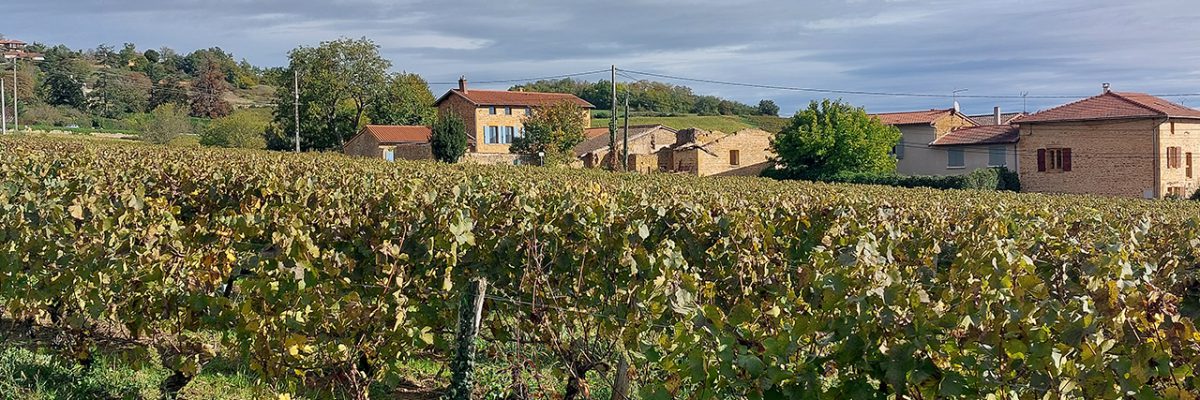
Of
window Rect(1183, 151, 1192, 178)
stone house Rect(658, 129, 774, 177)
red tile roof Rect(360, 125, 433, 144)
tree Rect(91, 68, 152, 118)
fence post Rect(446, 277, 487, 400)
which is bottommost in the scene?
fence post Rect(446, 277, 487, 400)

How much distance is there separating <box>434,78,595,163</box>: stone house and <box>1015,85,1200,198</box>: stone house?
28.9 metres

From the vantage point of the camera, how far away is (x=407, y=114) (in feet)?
211

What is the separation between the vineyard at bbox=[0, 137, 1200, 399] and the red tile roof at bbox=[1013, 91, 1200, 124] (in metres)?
39.8

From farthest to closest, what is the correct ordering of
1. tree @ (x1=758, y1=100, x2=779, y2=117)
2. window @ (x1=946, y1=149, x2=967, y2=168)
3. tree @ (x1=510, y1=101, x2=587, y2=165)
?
tree @ (x1=758, y1=100, x2=779, y2=117)
tree @ (x1=510, y1=101, x2=587, y2=165)
window @ (x1=946, y1=149, x2=967, y2=168)

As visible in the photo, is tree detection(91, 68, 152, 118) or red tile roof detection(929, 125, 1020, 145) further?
tree detection(91, 68, 152, 118)

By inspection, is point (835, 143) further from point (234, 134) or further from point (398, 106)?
point (234, 134)

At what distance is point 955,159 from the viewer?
163 ft

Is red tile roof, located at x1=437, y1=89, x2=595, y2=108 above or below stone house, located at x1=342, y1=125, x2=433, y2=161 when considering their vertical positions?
above

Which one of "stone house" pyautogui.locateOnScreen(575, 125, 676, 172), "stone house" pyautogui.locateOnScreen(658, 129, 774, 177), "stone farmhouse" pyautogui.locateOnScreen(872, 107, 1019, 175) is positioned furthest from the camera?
"stone house" pyautogui.locateOnScreen(575, 125, 676, 172)

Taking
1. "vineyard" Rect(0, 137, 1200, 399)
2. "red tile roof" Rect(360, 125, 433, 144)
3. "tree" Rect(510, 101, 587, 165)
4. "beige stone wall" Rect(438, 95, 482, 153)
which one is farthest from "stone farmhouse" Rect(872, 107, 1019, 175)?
"vineyard" Rect(0, 137, 1200, 399)

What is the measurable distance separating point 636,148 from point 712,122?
33601 mm

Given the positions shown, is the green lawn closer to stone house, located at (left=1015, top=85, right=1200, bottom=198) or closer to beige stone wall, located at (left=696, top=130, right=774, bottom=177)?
beige stone wall, located at (left=696, top=130, right=774, bottom=177)

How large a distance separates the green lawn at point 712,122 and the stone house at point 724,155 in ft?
91.8

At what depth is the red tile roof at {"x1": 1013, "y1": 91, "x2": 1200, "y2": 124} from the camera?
41.2 meters
